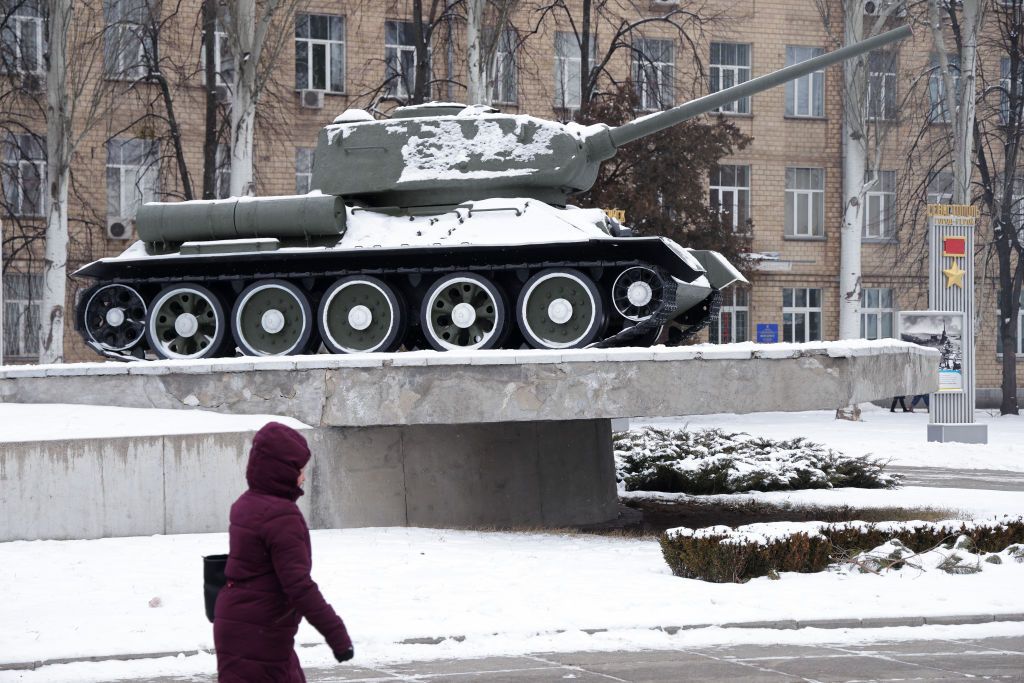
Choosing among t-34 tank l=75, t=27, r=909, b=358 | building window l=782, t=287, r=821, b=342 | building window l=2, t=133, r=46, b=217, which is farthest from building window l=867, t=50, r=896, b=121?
building window l=2, t=133, r=46, b=217

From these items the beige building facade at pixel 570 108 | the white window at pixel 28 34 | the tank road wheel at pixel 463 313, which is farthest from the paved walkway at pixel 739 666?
the white window at pixel 28 34

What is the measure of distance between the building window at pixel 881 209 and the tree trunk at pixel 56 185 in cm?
2286

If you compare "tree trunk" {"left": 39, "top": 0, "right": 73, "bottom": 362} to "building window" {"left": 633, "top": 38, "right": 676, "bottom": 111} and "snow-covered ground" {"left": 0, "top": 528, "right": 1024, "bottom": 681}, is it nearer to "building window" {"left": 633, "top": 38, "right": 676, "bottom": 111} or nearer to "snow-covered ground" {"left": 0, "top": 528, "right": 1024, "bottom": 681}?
"snow-covered ground" {"left": 0, "top": 528, "right": 1024, "bottom": 681}

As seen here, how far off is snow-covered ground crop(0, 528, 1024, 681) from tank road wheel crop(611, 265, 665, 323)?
293 cm

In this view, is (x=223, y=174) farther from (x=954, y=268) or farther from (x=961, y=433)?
(x=961, y=433)

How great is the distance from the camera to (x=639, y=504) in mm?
16734

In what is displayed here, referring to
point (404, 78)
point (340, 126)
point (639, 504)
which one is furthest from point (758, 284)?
point (340, 126)

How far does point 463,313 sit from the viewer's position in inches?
549

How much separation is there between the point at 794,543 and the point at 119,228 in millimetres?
25066

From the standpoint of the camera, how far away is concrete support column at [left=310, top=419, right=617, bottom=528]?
40.2 feet

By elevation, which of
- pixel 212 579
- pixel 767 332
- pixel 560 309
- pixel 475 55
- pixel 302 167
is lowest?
pixel 767 332

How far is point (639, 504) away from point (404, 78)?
567 inches

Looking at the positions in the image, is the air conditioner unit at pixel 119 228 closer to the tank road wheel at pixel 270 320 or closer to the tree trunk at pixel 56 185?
the tree trunk at pixel 56 185

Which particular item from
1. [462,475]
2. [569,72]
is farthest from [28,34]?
[462,475]
